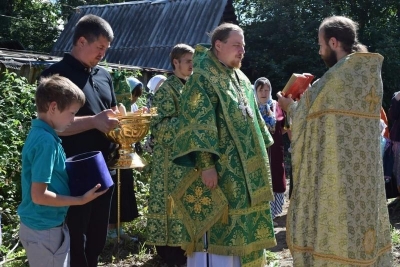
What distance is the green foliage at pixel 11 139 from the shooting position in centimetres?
602

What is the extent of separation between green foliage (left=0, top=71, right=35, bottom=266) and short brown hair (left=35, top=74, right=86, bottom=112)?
291cm

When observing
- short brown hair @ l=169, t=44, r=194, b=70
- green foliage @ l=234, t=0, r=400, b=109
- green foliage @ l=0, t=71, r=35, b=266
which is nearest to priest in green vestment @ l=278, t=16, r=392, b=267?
short brown hair @ l=169, t=44, r=194, b=70

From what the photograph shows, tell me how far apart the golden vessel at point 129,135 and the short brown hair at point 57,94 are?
1378 mm

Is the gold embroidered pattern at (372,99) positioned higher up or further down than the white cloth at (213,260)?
higher up

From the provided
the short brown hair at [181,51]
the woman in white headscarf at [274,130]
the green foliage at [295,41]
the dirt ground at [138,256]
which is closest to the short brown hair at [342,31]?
the short brown hair at [181,51]

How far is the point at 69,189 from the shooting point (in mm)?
3197

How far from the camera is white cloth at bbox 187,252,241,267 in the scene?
13.3 feet

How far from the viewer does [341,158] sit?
406 centimetres

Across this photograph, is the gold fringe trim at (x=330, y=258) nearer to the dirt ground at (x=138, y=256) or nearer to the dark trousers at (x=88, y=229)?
the dirt ground at (x=138, y=256)

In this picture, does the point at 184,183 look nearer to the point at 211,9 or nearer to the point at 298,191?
the point at 298,191

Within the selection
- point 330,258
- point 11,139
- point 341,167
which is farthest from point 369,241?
point 11,139

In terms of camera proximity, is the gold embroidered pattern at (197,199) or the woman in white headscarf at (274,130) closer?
the gold embroidered pattern at (197,199)

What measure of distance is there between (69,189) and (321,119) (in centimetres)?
179

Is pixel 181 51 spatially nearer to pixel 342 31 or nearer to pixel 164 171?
pixel 164 171
